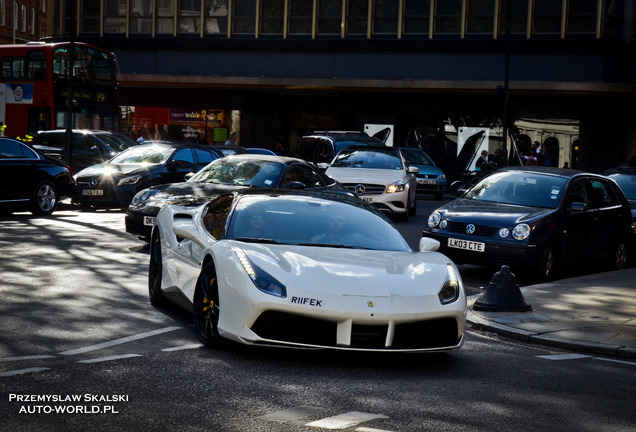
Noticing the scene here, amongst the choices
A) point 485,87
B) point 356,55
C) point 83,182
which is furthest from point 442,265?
point 356,55

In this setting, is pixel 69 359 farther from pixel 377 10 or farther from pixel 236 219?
pixel 377 10

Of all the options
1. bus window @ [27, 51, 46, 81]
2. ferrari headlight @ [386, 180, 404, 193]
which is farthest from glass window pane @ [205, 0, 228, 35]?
ferrari headlight @ [386, 180, 404, 193]

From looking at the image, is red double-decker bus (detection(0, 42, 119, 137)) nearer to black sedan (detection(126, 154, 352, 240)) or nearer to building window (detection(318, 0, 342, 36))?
building window (detection(318, 0, 342, 36))

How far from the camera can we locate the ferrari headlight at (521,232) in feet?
43.2

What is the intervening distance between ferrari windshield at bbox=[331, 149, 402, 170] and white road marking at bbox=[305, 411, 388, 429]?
17.9m

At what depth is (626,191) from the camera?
19.0 metres

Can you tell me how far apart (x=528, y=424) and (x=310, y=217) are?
316 cm

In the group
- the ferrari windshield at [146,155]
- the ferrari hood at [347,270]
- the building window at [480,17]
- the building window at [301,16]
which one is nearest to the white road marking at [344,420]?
the ferrari hood at [347,270]

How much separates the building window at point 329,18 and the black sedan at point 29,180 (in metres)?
23.2

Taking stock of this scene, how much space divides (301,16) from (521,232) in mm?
31758

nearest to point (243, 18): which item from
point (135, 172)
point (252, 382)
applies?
point (135, 172)

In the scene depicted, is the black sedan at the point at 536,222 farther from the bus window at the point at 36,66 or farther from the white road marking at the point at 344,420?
the bus window at the point at 36,66

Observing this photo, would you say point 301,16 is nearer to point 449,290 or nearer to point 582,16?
point 582,16

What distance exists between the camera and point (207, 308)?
309 inches
